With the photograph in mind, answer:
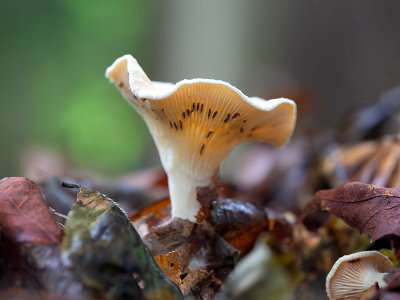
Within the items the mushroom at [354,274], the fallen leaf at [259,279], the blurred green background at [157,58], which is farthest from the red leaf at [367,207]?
the blurred green background at [157,58]

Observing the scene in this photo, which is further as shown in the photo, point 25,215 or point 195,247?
point 195,247

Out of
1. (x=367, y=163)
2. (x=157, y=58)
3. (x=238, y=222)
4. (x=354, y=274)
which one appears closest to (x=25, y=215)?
(x=238, y=222)

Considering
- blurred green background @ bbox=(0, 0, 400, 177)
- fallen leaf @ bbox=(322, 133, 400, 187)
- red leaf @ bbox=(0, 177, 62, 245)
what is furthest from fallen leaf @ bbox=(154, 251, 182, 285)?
blurred green background @ bbox=(0, 0, 400, 177)

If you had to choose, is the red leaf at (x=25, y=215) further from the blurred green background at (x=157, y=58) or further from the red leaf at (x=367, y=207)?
the blurred green background at (x=157, y=58)

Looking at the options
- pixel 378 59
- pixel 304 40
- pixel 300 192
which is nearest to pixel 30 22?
pixel 304 40

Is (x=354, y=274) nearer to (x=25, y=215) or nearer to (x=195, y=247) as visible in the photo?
(x=195, y=247)

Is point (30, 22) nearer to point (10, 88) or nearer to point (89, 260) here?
point (10, 88)
